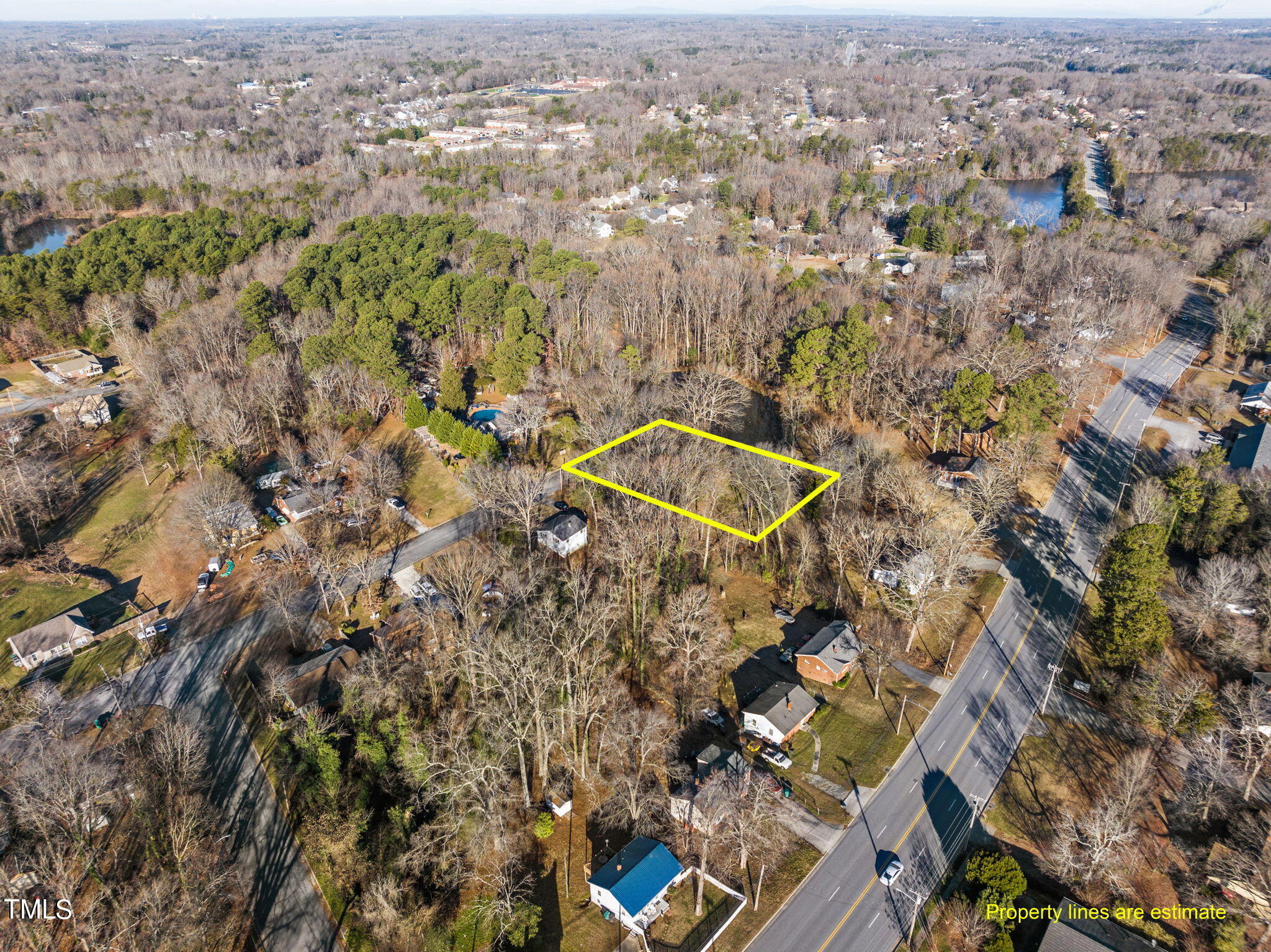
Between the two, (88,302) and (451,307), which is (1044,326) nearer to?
(451,307)

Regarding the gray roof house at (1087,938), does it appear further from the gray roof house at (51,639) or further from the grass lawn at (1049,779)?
the gray roof house at (51,639)

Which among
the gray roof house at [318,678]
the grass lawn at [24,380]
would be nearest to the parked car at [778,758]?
the gray roof house at [318,678]

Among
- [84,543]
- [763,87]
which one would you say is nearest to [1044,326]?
[84,543]

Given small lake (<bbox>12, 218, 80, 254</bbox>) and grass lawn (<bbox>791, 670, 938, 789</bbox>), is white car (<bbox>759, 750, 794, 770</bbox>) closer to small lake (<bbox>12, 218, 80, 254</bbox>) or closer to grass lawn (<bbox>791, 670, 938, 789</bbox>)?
grass lawn (<bbox>791, 670, 938, 789</bbox>)

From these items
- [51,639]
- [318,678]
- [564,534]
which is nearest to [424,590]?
[318,678]

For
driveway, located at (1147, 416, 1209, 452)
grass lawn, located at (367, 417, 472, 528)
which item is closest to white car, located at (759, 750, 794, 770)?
grass lawn, located at (367, 417, 472, 528)

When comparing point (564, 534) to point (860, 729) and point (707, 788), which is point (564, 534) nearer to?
point (707, 788)
